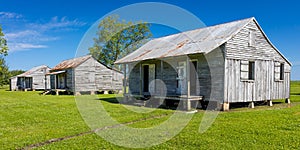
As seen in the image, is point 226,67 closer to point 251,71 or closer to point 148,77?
point 251,71

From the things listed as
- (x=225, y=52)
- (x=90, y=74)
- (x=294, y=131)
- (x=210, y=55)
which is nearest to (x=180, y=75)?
(x=210, y=55)

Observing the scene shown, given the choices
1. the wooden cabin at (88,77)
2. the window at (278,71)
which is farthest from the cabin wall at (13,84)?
the window at (278,71)

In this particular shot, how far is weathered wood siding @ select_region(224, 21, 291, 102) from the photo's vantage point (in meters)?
13.3

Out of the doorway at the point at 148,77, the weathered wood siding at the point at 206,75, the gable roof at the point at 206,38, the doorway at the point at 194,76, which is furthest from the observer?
the doorway at the point at 148,77

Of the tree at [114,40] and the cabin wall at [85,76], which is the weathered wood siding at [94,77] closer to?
the cabin wall at [85,76]

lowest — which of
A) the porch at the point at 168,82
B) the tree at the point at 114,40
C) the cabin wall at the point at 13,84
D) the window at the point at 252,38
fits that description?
the cabin wall at the point at 13,84

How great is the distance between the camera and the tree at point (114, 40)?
48594mm

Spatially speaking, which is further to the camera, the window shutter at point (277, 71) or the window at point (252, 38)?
the window shutter at point (277, 71)

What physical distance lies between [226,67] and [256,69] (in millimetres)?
2654

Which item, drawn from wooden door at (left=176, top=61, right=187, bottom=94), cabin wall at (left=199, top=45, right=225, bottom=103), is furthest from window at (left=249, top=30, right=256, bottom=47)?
wooden door at (left=176, top=61, right=187, bottom=94)

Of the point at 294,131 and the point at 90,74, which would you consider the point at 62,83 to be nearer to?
the point at 90,74

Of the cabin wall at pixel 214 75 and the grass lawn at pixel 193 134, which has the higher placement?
the cabin wall at pixel 214 75

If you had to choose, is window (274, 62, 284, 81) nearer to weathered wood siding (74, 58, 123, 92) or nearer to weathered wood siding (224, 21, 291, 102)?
weathered wood siding (224, 21, 291, 102)

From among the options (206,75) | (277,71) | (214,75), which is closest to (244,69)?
(214,75)
